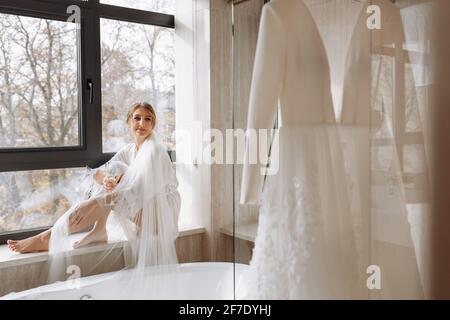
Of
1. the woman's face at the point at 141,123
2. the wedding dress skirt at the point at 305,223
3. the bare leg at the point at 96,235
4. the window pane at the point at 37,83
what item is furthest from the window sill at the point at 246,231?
the window pane at the point at 37,83

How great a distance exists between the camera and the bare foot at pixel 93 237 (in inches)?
77.7

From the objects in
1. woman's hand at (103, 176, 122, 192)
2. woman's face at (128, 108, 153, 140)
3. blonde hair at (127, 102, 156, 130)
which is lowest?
woman's hand at (103, 176, 122, 192)

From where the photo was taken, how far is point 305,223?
1138mm

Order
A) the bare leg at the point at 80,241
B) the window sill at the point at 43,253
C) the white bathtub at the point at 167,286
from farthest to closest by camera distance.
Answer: the bare leg at the point at 80,241 → the window sill at the point at 43,253 → the white bathtub at the point at 167,286

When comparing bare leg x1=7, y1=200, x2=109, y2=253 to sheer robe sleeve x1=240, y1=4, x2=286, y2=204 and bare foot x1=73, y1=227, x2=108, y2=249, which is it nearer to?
bare foot x1=73, y1=227, x2=108, y2=249

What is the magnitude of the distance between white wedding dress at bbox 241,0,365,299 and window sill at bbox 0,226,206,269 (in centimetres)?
68

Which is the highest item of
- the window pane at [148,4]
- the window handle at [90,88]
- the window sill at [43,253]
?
the window pane at [148,4]

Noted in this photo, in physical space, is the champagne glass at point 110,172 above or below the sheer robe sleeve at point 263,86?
below

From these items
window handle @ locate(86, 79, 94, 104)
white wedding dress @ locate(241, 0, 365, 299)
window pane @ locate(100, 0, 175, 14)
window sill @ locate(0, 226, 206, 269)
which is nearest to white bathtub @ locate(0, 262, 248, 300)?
window sill @ locate(0, 226, 206, 269)

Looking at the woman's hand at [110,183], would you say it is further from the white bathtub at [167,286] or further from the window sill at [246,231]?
the window sill at [246,231]

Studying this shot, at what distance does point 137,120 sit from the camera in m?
2.21

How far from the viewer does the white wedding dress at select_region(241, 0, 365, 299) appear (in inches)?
44.7

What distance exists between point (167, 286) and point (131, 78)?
42.0 inches
